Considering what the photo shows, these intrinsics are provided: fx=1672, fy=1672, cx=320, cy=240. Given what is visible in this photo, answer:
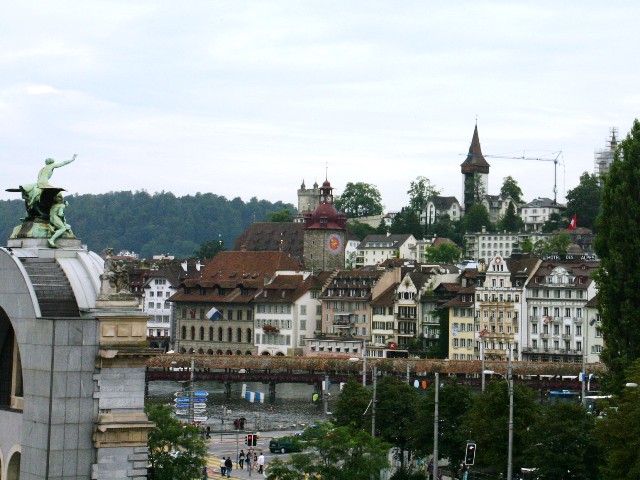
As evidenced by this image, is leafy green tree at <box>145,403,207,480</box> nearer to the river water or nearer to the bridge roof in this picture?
the river water

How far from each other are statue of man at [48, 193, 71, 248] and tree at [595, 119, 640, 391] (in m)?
28.2

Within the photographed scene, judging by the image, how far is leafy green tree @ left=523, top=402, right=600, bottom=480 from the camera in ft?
190

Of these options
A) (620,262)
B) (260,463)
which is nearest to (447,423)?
(260,463)

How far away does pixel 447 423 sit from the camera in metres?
70.0

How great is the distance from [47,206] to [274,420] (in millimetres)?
71683

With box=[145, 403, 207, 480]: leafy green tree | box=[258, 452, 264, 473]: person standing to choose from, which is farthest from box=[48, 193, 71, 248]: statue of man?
box=[258, 452, 264, 473]: person standing

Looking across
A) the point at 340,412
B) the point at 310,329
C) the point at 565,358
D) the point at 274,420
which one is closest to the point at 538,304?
A: the point at 565,358

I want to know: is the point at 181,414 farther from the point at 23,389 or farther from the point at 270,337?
the point at 270,337

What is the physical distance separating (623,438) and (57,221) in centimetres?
2112

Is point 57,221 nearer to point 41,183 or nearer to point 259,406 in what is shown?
point 41,183

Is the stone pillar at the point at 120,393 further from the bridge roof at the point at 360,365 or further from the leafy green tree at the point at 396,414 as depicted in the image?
the bridge roof at the point at 360,365

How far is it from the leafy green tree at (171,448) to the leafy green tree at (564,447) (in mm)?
11841

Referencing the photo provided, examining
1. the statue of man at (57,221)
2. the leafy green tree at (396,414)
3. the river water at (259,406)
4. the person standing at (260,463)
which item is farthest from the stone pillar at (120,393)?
the river water at (259,406)

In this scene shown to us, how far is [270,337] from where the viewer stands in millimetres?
179500
